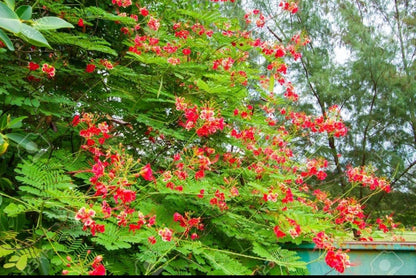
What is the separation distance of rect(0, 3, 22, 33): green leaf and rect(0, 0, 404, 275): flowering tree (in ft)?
1.38

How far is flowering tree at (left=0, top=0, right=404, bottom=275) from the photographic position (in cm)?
148

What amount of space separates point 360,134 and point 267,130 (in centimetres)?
384

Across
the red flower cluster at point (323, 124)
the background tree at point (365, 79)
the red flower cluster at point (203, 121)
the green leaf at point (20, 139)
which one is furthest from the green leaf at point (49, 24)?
the background tree at point (365, 79)

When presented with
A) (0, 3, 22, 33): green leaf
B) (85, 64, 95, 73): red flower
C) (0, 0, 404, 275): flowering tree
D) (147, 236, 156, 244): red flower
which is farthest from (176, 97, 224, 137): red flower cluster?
(0, 3, 22, 33): green leaf

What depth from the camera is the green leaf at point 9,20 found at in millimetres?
783

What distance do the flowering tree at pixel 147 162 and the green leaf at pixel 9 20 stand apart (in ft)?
1.38

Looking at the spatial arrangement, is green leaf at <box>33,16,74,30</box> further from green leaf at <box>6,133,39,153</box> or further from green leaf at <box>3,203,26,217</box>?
green leaf at <box>3,203,26,217</box>

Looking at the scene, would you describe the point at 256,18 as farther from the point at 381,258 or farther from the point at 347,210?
the point at 381,258

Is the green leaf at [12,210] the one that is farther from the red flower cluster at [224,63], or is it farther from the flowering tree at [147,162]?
the red flower cluster at [224,63]

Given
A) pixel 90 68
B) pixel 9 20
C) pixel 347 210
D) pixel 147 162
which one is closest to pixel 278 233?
pixel 347 210

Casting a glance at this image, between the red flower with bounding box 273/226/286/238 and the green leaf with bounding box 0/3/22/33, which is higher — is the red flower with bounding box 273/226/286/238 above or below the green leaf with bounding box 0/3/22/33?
below

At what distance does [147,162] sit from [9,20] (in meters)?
1.46

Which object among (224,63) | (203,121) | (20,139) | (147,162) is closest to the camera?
(20,139)

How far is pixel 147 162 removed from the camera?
2.19 meters
